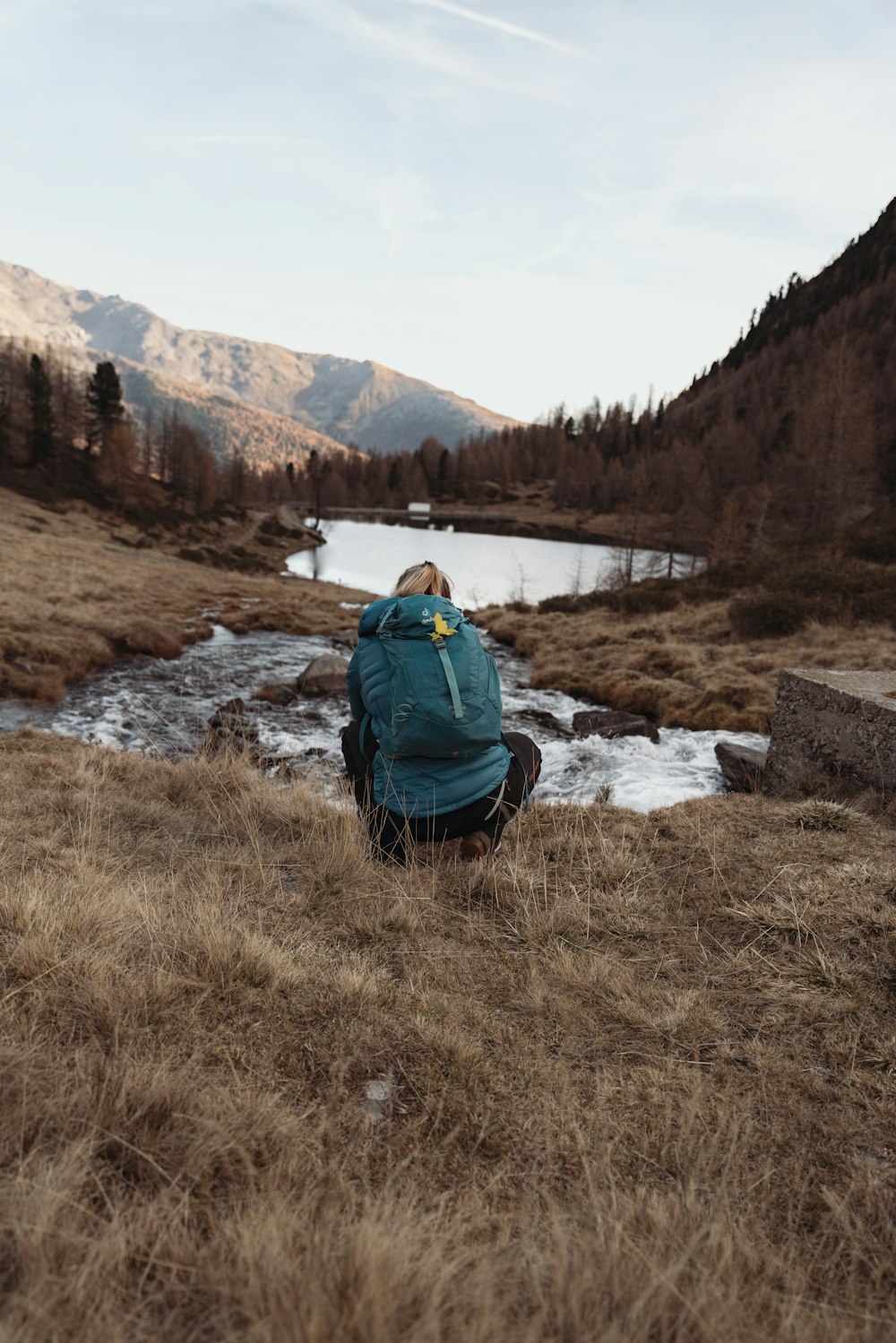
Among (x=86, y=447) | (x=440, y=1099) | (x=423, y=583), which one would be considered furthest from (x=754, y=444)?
(x=440, y=1099)

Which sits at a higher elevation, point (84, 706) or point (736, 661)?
point (736, 661)

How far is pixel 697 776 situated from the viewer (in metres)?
8.48

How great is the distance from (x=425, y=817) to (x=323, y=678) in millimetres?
10311

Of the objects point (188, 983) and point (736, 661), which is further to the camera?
point (736, 661)

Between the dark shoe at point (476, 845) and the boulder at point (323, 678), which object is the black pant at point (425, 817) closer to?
the dark shoe at point (476, 845)

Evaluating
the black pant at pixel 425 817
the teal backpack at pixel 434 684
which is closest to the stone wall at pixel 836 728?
the black pant at pixel 425 817

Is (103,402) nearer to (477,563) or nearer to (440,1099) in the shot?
(477,563)

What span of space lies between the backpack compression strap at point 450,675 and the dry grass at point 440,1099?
3.23 ft

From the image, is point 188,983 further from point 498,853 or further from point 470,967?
point 498,853

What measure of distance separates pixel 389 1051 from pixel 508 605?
2503 cm

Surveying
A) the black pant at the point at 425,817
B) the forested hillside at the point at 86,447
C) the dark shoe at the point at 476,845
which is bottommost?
the dark shoe at the point at 476,845

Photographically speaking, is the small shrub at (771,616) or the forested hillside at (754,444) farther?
the forested hillside at (754,444)

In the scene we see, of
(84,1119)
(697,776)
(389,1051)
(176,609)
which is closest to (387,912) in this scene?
(389,1051)

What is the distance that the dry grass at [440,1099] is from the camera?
1203mm
